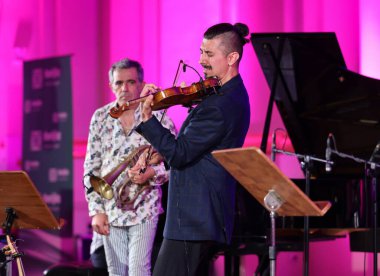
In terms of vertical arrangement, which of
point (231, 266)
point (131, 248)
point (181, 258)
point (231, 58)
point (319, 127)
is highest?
point (231, 58)

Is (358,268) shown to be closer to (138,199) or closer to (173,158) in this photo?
(138,199)

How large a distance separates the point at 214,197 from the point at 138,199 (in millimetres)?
1050

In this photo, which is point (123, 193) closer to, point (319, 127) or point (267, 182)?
point (267, 182)

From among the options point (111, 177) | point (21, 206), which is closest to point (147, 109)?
point (21, 206)

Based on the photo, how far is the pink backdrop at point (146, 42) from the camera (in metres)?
6.53

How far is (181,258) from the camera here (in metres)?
2.90

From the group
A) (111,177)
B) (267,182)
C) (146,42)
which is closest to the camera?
(267,182)

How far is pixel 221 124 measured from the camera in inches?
117

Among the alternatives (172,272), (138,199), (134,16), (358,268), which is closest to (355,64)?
(358,268)

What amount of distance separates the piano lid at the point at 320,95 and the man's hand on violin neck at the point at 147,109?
6.61ft

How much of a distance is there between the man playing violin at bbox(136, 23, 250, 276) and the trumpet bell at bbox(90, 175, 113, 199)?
95 centimetres

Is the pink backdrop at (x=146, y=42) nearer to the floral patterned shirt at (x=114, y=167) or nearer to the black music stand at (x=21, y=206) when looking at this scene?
the floral patterned shirt at (x=114, y=167)

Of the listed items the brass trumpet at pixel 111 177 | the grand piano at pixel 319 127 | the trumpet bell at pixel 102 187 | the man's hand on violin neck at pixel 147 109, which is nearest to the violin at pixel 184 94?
the man's hand on violin neck at pixel 147 109

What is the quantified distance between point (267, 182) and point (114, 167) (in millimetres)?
1354
